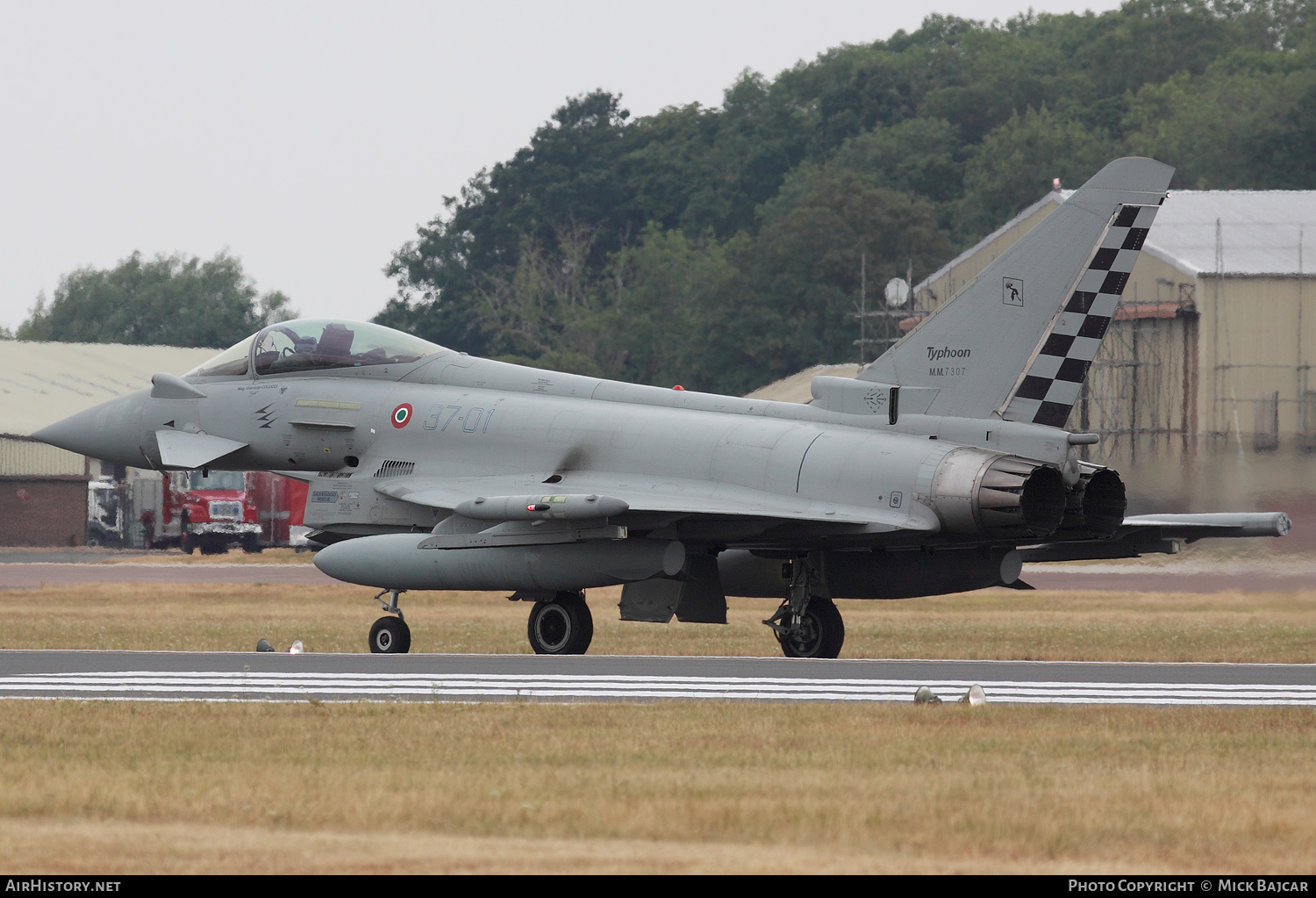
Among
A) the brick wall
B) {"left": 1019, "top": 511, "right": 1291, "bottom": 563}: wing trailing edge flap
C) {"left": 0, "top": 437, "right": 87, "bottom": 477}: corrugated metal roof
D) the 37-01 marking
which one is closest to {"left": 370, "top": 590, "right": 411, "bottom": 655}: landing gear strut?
the 37-01 marking

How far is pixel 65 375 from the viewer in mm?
75312

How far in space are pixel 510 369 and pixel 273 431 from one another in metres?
3.01

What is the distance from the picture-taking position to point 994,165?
90.9 m

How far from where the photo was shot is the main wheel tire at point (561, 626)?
66.2ft

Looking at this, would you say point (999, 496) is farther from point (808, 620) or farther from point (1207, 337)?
point (1207, 337)

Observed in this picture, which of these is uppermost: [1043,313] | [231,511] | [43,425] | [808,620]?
[43,425]

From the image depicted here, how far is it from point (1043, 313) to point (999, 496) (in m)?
2.27

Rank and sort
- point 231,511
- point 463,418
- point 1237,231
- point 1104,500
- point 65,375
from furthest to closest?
point 65,375 → point 231,511 → point 1237,231 → point 463,418 → point 1104,500

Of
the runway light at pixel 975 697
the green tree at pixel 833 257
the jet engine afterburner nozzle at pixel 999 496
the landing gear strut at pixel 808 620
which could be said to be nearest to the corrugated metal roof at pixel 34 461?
the green tree at pixel 833 257

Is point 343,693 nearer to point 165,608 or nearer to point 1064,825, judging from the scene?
point 1064,825

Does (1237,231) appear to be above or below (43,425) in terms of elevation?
above

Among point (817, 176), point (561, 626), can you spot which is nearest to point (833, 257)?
point (817, 176)

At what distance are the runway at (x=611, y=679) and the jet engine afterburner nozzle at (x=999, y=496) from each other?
4.60 feet
